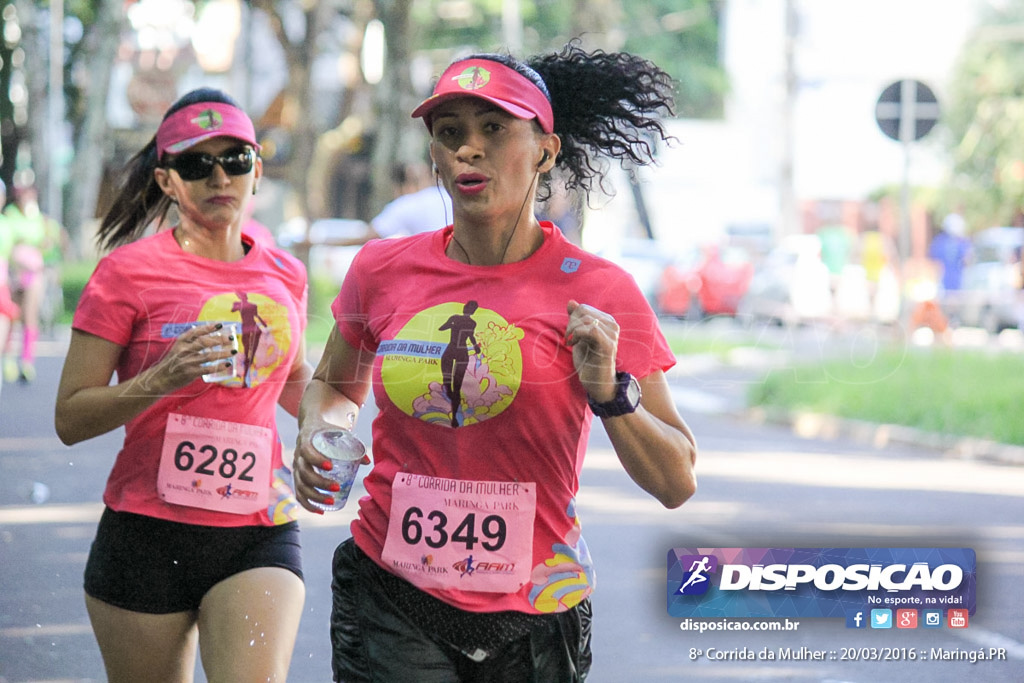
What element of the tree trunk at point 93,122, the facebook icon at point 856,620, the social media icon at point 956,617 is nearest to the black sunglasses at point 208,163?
the facebook icon at point 856,620

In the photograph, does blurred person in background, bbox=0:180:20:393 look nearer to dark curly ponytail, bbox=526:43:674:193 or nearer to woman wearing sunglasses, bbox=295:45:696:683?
dark curly ponytail, bbox=526:43:674:193

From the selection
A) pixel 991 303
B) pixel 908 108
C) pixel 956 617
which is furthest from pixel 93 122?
pixel 956 617

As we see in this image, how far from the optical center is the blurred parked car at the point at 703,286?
2711 centimetres

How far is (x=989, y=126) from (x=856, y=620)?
31903 millimetres

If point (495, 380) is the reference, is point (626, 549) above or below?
below

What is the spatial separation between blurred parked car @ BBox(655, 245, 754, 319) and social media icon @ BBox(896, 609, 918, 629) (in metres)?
22.0

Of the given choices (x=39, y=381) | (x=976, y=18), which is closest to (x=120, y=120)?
(x=39, y=381)

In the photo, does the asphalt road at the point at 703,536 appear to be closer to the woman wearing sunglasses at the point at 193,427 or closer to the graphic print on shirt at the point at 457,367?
the woman wearing sunglasses at the point at 193,427

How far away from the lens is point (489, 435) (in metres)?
2.85

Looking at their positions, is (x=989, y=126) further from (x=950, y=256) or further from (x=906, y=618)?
(x=906, y=618)

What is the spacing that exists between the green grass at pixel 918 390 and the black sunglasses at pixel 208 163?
9.25 m

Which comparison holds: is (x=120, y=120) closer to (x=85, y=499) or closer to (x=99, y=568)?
(x=85, y=499)

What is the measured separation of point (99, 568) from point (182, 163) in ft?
3.50

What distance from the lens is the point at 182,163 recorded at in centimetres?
388
